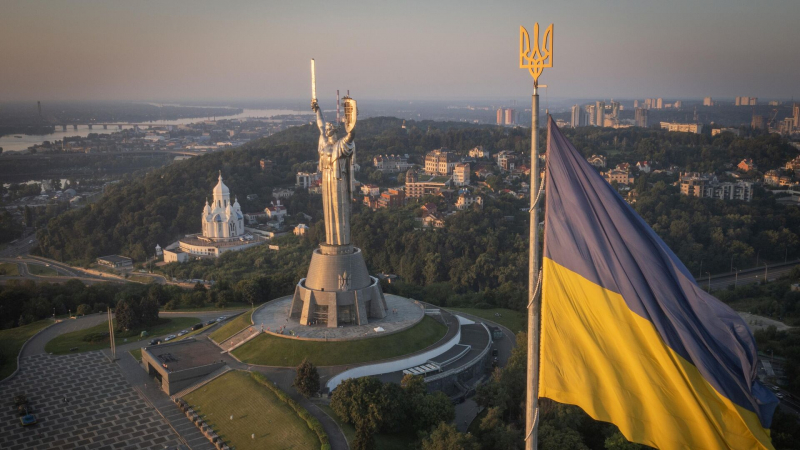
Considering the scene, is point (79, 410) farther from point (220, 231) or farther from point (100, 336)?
point (220, 231)

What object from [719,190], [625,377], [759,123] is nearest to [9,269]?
[625,377]

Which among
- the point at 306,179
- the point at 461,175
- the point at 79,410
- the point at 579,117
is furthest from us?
the point at 579,117

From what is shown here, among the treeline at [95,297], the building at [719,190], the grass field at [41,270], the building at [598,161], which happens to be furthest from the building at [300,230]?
the building at [719,190]

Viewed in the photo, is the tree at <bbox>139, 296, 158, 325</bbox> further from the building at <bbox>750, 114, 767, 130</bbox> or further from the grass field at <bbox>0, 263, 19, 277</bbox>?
the building at <bbox>750, 114, 767, 130</bbox>

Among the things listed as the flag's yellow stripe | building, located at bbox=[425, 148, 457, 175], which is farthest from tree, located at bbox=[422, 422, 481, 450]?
building, located at bbox=[425, 148, 457, 175]

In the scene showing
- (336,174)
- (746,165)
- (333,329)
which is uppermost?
(336,174)

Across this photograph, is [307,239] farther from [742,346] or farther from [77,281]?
[742,346]
